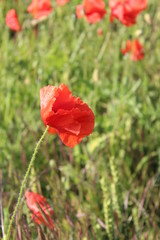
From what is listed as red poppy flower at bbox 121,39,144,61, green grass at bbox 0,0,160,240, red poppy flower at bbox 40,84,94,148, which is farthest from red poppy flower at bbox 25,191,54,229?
red poppy flower at bbox 121,39,144,61

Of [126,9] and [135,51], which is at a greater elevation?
[126,9]

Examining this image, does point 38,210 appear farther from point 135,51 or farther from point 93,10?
point 135,51

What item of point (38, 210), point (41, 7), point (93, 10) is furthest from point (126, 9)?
point (38, 210)

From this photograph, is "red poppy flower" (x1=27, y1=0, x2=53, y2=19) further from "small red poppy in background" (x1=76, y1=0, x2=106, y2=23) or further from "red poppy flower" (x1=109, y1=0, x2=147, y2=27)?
"red poppy flower" (x1=109, y1=0, x2=147, y2=27)

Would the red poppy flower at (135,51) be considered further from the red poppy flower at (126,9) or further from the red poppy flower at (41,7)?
the red poppy flower at (41,7)

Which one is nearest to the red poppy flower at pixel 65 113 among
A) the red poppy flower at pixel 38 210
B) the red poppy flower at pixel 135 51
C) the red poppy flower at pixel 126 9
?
the red poppy flower at pixel 38 210

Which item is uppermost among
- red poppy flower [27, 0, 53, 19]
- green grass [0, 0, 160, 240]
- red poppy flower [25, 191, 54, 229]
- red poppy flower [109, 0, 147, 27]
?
red poppy flower [27, 0, 53, 19]
